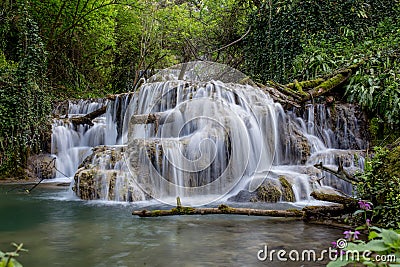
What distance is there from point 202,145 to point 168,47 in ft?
47.4

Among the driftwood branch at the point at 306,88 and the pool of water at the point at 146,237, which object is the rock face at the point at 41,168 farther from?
the driftwood branch at the point at 306,88

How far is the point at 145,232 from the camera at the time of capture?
5594 millimetres

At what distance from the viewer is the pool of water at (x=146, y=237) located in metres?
4.41

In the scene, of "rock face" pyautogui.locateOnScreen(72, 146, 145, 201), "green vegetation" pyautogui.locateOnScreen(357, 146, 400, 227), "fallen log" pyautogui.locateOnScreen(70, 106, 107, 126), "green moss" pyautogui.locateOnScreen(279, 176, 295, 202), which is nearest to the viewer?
"green vegetation" pyautogui.locateOnScreen(357, 146, 400, 227)

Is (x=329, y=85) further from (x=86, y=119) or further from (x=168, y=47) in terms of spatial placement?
(x=168, y=47)

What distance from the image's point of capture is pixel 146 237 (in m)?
5.33

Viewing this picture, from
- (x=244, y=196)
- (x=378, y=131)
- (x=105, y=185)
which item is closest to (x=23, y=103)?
(x=105, y=185)

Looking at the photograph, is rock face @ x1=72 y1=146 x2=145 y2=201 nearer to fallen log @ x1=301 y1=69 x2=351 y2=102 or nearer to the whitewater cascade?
the whitewater cascade

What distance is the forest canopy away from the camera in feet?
39.3

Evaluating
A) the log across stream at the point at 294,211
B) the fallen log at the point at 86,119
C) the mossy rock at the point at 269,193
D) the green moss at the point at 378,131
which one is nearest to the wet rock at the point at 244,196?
the mossy rock at the point at 269,193

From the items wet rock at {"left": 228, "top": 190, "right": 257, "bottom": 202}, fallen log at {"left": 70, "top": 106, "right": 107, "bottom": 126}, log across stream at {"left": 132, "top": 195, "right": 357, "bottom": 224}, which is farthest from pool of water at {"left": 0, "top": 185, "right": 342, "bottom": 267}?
fallen log at {"left": 70, "top": 106, "right": 107, "bottom": 126}

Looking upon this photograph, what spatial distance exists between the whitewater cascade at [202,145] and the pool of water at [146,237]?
4.59ft

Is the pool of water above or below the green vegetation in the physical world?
below

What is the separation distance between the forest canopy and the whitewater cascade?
123cm
